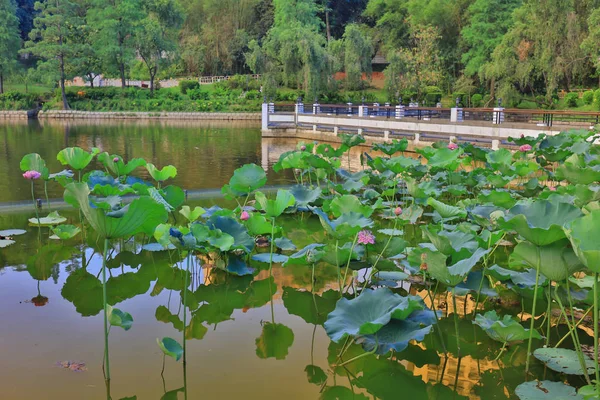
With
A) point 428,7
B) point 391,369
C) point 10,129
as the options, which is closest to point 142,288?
point 391,369

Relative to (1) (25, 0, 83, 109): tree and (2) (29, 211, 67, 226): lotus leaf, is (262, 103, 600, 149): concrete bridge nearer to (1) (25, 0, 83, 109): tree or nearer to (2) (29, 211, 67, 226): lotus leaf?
(2) (29, 211, 67, 226): lotus leaf

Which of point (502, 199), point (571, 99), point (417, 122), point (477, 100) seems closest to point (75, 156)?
point (502, 199)

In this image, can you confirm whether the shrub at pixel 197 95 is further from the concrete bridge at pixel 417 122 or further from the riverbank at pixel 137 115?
the concrete bridge at pixel 417 122

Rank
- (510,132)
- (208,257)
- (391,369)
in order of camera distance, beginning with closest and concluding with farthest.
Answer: (391,369) → (208,257) → (510,132)

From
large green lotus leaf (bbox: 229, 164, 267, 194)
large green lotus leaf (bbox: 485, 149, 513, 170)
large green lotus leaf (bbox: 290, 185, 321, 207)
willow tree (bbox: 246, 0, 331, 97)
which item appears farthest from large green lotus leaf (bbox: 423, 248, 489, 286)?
willow tree (bbox: 246, 0, 331, 97)

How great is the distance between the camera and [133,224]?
9.55 feet

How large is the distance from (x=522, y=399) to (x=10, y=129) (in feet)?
81.2

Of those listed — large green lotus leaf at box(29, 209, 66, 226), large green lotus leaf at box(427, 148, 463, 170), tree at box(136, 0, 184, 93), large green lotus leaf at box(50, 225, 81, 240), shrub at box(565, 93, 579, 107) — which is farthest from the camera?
tree at box(136, 0, 184, 93)

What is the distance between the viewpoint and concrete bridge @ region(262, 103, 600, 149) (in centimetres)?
1438

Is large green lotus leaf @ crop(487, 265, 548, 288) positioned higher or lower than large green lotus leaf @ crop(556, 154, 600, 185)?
lower

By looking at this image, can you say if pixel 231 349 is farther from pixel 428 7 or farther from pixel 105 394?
pixel 428 7

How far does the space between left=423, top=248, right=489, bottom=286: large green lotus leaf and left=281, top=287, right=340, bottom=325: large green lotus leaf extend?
108cm

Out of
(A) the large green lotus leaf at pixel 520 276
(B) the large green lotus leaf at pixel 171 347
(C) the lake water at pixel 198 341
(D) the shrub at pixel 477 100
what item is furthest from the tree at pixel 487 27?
(B) the large green lotus leaf at pixel 171 347

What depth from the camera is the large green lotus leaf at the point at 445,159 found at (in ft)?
23.0
